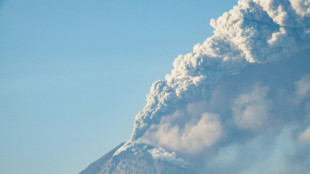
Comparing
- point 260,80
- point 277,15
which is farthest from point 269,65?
point 277,15

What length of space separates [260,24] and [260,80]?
26479mm

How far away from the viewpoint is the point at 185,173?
326ft

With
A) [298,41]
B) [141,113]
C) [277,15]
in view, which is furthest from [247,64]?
[141,113]

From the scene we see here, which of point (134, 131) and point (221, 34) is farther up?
point (221, 34)

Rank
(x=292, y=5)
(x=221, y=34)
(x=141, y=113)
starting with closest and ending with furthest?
1. (x=292, y=5)
2. (x=221, y=34)
3. (x=141, y=113)

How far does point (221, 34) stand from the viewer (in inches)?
3329

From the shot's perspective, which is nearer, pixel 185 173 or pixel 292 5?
pixel 292 5

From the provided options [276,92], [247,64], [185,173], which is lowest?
[185,173]

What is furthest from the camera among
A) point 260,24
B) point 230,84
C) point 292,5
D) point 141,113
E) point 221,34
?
point 141,113

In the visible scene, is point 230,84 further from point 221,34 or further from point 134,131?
point 134,131

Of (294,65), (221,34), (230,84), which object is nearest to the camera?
(221,34)

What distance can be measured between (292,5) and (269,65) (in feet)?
91.2

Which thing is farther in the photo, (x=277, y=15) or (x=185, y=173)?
(x=185, y=173)

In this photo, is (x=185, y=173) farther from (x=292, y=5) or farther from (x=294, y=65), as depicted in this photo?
(x=292, y=5)
